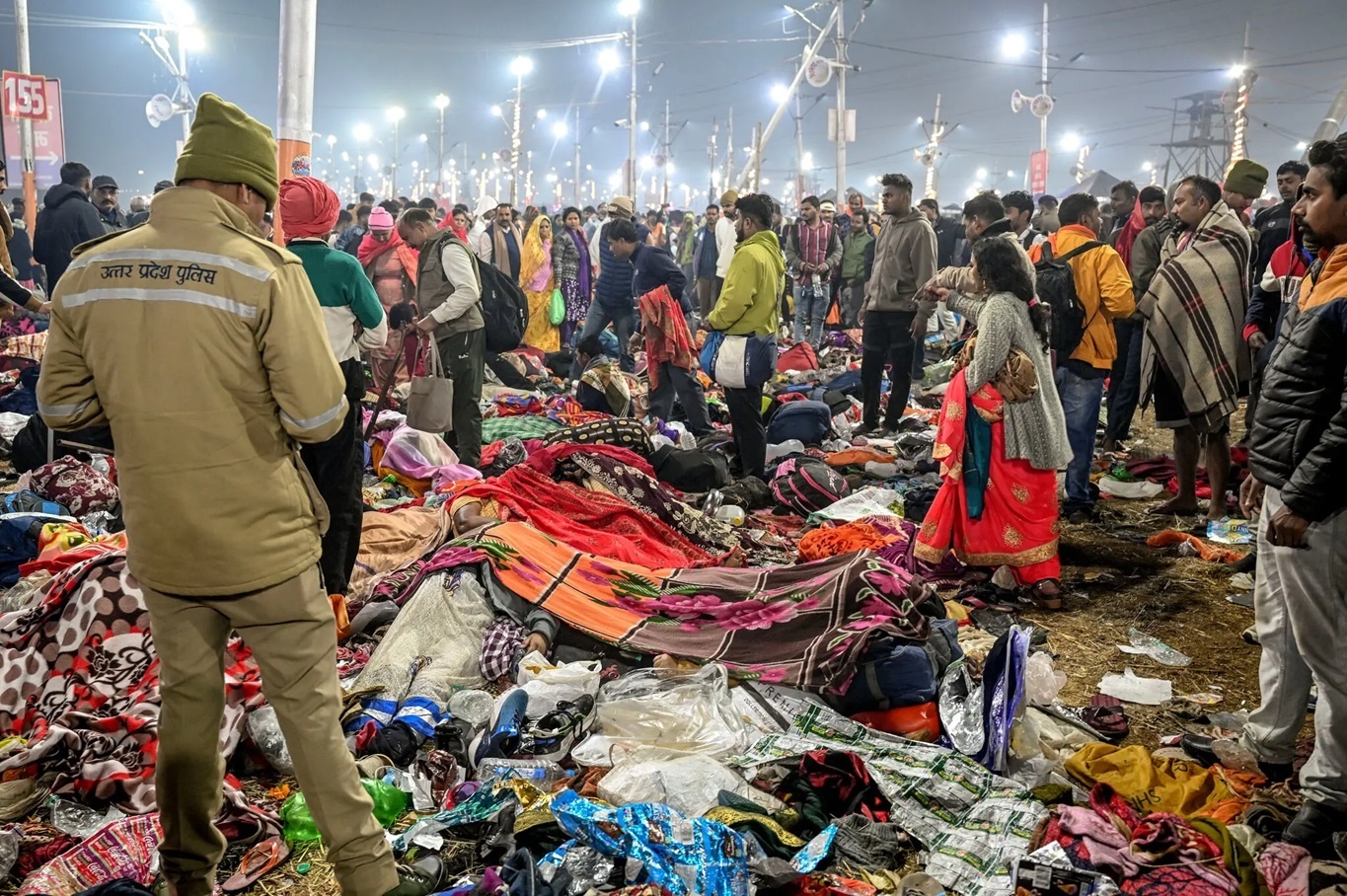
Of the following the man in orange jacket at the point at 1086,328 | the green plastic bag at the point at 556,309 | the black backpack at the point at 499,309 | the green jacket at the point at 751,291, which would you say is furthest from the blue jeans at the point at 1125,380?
the green plastic bag at the point at 556,309

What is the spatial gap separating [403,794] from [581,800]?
685 mm

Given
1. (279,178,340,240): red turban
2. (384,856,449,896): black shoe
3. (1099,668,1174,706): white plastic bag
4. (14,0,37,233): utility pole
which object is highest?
(14,0,37,233): utility pole

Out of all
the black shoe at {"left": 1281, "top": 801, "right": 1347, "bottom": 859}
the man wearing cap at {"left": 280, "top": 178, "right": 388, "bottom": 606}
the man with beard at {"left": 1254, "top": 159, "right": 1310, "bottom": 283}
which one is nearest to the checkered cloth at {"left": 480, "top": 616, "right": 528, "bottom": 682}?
the man wearing cap at {"left": 280, "top": 178, "right": 388, "bottom": 606}

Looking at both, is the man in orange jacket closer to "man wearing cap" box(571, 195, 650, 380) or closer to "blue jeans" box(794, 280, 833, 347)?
"man wearing cap" box(571, 195, 650, 380)

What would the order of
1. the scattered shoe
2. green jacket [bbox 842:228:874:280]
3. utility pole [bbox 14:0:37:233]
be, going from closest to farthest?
1. the scattered shoe
2. green jacket [bbox 842:228:874:280]
3. utility pole [bbox 14:0:37:233]

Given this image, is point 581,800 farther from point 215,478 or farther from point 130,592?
point 130,592

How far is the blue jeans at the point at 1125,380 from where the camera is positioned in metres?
8.60

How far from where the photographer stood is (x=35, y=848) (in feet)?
10.4

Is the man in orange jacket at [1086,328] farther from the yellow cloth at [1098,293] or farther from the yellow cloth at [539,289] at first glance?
the yellow cloth at [539,289]

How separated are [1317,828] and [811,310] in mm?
11601

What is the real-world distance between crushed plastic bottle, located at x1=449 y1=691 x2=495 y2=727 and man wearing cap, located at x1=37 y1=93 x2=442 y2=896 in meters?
1.20

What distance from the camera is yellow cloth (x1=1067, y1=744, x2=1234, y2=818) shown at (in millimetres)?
3459

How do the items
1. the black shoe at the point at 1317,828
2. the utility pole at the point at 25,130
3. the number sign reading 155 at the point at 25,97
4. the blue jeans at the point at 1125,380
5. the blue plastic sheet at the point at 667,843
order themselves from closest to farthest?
1. the blue plastic sheet at the point at 667,843
2. the black shoe at the point at 1317,828
3. the blue jeans at the point at 1125,380
4. the number sign reading 155 at the point at 25,97
5. the utility pole at the point at 25,130

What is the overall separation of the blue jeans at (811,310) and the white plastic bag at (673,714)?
414 inches
